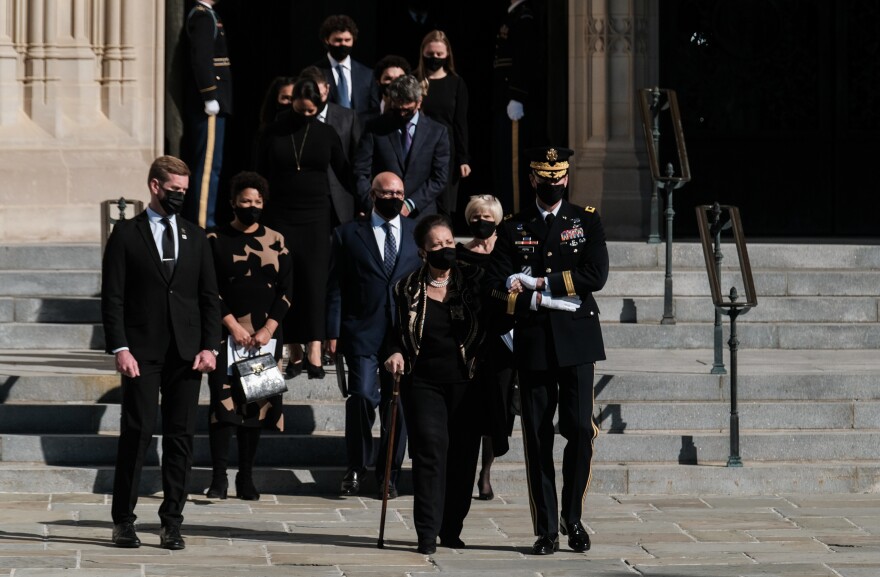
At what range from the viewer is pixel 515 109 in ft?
50.4

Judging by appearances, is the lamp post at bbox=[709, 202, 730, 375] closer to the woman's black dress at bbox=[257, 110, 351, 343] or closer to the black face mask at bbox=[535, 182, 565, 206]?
the woman's black dress at bbox=[257, 110, 351, 343]

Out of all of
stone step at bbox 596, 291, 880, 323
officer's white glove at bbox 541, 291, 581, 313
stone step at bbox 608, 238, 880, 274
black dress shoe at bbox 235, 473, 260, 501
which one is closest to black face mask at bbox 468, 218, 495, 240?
officer's white glove at bbox 541, 291, 581, 313

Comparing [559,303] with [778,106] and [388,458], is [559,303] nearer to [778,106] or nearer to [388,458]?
[388,458]

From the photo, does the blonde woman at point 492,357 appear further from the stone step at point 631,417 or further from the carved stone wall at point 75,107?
the carved stone wall at point 75,107

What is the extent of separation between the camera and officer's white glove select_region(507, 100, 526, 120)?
15383 mm

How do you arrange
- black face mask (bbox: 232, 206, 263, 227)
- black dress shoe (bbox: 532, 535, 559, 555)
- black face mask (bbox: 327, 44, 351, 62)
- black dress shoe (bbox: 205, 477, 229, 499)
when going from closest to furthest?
black dress shoe (bbox: 532, 535, 559, 555) → black dress shoe (bbox: 205, 477, 229, 499) → black face mask (bbox: 232, 206, 263, 227) → black face mask (bbox: 327, 44, 351, 62)

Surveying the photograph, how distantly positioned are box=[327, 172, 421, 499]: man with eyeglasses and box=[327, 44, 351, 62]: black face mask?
2335mm

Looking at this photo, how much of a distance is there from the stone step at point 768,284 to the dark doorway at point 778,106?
314 centimetres

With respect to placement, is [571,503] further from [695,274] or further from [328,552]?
[695,274]

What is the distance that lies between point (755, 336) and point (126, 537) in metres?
5.87

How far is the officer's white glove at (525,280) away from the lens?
988 centimetres

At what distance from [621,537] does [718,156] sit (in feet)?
27.3

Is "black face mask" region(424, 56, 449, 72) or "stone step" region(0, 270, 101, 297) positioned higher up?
"black face mask" region(424, 56, 449, 72)

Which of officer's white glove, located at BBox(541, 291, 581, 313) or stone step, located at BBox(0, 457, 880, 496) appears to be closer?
officer's white glove, located at BBox(541, 291, 581, 313)
